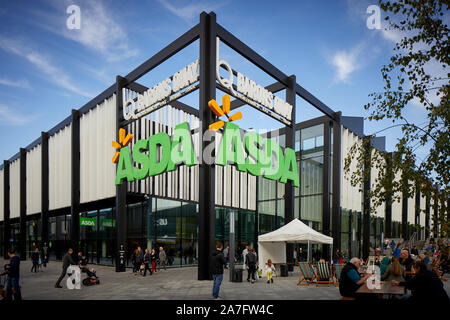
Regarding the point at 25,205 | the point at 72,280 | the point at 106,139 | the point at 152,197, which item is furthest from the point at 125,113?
the point at 25,205

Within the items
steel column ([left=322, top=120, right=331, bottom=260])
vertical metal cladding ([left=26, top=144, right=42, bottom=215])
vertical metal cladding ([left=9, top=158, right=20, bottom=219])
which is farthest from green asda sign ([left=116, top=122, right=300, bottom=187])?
vertical metal cladding ([left=9, top=158, right=20, bottom=219])

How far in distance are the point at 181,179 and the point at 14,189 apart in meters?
27.9

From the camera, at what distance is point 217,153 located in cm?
1708

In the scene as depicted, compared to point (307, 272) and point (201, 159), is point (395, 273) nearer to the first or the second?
point (307, 272)

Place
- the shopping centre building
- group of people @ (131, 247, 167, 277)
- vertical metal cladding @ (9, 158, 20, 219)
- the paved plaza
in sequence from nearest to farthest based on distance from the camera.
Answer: the paved plaza < the shopping centre building < group of people @ (131, 247, 167, 277) < vertical metal cladding @ (9, 158, 20, 219)

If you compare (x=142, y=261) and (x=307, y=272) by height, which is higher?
(x=307, y=272)

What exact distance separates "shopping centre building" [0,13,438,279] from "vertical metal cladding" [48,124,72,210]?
0.32 ft

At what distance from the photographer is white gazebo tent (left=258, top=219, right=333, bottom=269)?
57.3 ft

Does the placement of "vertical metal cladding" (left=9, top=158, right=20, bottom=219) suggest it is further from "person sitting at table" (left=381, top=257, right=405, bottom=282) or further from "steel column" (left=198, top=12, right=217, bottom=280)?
"person sitting at table" (left=381, top=257, right=405, bottom=282)

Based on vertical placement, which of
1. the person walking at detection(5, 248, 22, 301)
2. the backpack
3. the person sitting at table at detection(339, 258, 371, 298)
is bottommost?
the backpack

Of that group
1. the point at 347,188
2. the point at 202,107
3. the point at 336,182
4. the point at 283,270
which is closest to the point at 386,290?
the point at 202,107

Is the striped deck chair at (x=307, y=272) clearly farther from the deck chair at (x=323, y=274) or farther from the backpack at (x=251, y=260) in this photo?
the backpack at (x=251, y=260)

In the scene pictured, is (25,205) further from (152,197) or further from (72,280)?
(72,280)
